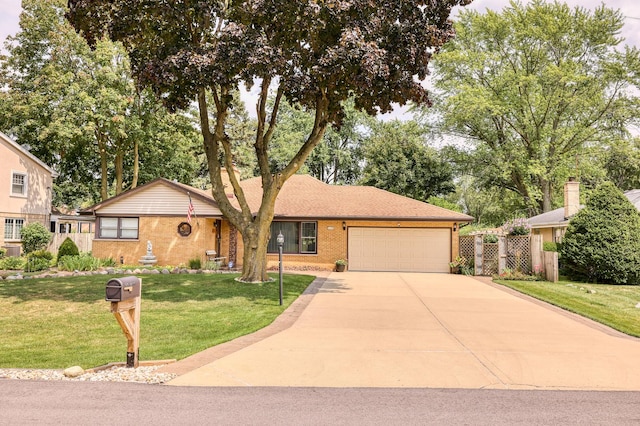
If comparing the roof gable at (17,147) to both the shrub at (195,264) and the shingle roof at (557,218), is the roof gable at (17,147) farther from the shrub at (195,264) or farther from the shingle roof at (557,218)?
the shingle roof at (557,218)

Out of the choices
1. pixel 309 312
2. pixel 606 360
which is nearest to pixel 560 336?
pixel 606 360

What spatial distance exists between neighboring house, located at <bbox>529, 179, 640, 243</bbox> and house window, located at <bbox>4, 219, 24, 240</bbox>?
27.9 metres

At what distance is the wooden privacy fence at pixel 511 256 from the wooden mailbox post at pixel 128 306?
16192mm

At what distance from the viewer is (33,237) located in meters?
23.0

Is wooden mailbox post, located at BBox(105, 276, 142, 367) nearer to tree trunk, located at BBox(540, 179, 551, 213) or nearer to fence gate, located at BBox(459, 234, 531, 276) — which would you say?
fence gate, located at BBox(459, 234, 531, 276)

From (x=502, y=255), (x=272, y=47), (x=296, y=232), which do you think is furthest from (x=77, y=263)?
(x=502, y=255)

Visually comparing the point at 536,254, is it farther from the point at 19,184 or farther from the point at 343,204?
the point at 19,184

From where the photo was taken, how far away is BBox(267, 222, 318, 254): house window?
22.0m

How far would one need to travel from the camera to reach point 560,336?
330 inches

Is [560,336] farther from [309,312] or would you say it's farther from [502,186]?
[502,186]

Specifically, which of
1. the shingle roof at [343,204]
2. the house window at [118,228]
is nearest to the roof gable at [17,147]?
the house window at [118,228]

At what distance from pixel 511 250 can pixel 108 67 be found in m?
25.8

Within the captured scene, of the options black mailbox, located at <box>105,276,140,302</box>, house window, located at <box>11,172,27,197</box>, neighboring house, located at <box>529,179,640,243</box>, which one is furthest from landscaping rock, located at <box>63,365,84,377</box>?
house window, located at <box>11,172,27,197</box>

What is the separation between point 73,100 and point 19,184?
5991 millimetres
